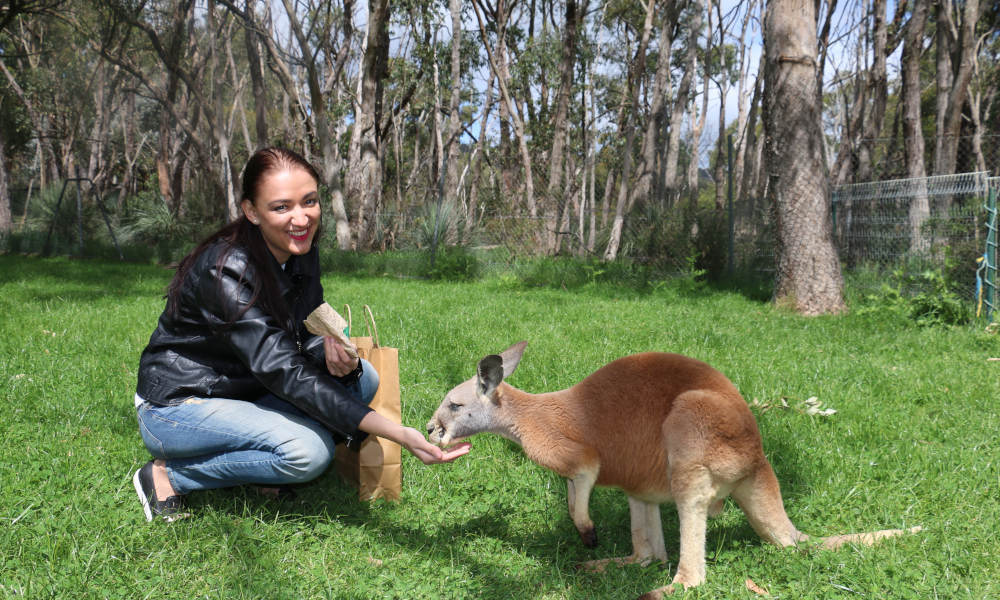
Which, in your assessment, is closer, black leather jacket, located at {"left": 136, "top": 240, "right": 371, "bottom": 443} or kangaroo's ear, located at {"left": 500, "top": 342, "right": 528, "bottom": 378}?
black leather jacket, located at {"left": 136, "top": 240, "right": 371, "bottom": 443}

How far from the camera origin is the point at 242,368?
2.94 meters

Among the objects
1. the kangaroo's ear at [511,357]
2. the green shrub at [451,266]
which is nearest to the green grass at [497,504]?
the kangaroo's ear at [511,357]

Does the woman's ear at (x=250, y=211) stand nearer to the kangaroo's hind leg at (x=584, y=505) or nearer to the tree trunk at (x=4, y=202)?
the kangaroo's hind leg at (x=584, y=505)

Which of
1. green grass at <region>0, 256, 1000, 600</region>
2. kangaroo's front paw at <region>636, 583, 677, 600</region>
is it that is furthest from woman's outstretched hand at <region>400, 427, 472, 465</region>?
kangaroo's front paw at <region>636, 583, 677, 600</region>

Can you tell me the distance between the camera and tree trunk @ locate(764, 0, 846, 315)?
762 cm

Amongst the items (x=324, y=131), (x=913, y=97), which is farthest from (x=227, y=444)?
(x=913, y=97)

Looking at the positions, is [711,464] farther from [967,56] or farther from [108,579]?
[967,56]

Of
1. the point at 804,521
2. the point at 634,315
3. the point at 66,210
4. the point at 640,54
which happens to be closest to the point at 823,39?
the point at 640,54

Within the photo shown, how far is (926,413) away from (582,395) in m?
2.76

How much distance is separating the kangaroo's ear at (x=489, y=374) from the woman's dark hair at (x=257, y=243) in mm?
953

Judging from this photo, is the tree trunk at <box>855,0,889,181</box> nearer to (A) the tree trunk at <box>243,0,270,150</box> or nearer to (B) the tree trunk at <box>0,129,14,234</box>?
(A) the tree trunk at <box>243,0,270,150</box>

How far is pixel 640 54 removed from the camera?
17891 mm

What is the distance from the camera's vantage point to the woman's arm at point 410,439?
96.7 inches

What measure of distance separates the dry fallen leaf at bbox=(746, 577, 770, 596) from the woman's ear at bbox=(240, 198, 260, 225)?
99.6 inches
